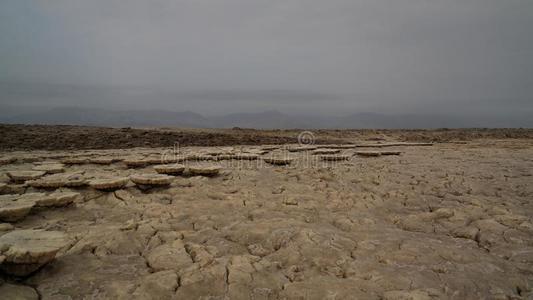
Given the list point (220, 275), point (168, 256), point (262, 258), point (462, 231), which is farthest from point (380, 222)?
point (168, 256)

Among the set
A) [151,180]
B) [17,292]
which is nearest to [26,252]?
[17,292]

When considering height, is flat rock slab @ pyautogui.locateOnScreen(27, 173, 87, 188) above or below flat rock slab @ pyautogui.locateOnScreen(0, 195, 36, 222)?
above

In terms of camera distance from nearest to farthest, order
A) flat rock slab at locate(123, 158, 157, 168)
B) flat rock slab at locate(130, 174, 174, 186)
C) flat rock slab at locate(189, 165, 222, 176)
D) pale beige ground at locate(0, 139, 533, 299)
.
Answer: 1. pale beige ground at locate(0, 139, 533, 299)
2. flat rock slab at locate(130, 174, 174, 186)
3. flat rock slab at locate(189, 165, 222, 176)
4. flat rock slab at locate(123, 158, 157, 168)

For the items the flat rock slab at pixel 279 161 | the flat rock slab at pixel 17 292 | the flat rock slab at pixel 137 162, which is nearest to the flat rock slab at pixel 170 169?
the flat rock slab at pixel 137 162

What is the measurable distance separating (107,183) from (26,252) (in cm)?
319

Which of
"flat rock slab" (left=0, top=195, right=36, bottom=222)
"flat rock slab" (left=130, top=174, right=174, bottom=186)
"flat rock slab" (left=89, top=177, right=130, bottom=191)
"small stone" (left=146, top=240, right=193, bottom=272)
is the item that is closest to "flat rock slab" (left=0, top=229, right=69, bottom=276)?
"small stone" (left=146, top=240, right=193, bottom=272)

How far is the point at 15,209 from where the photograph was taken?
495 centimetres

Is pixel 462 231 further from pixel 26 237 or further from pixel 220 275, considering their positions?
pixel 26 237

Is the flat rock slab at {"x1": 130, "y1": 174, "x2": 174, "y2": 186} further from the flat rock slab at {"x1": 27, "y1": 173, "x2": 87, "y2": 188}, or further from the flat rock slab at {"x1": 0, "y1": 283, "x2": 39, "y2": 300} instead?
the flat rock slab at {"x1": 0, "y1": 283, "x2": 39, "y2": 300}

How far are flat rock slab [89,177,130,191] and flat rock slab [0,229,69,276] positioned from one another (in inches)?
109

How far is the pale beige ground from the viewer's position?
336cm

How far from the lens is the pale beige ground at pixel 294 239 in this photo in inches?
132

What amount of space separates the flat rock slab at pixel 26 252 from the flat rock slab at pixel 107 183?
2770mm

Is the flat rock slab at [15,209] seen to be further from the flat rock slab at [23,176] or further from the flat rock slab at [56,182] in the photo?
the flat rock slab at [23,176]
